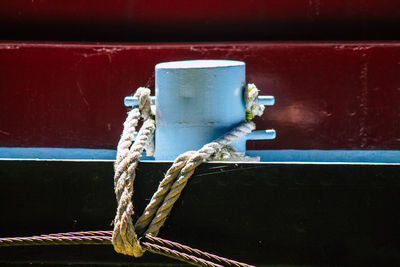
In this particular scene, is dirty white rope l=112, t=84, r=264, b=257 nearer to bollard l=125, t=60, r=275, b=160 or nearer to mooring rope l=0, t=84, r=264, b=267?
mooring rope l=0, t=84, r=264, b=267

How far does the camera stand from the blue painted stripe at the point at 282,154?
1881 mm

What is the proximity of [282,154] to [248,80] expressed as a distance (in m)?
0.35

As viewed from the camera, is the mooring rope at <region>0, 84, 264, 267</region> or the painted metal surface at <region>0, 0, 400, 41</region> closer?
the mooring rope at <region>0, 84, 264, 267</region>

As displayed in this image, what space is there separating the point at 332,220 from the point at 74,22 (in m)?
1.41

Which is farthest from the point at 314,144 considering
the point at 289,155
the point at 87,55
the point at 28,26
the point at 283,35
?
the point at 28,26

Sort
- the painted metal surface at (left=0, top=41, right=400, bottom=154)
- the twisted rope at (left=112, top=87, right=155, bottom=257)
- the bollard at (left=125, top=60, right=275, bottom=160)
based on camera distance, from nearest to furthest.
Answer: the twisted rope at (left=112, top=87, right=155, bottom=257) → the bollard at (left=125, top=60, right=275, bottom=160) → the painted metal surface at (left=0, top=41, right=400, bottom=154)

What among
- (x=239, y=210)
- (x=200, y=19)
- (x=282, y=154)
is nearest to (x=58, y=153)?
(x=200, y=19)

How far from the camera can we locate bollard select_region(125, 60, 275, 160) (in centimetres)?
122

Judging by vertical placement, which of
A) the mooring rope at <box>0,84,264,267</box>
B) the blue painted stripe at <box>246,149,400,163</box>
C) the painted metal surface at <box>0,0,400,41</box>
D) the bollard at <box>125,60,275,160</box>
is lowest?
the blue painted stripe at <box>246,149,400,163</box>

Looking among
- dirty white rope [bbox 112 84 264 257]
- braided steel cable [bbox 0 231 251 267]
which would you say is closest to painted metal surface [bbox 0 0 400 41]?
dirty white rope [bbox 112 84 264 257]

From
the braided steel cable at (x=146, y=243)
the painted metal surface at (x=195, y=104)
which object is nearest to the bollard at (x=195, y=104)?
the painted metal surface at (x=195, y=104)

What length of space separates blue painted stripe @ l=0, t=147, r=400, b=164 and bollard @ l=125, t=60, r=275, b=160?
25.3 inches

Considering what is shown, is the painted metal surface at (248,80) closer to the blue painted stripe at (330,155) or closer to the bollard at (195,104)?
the blue painted stripe at (330,155)

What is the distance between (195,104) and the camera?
1.23m
